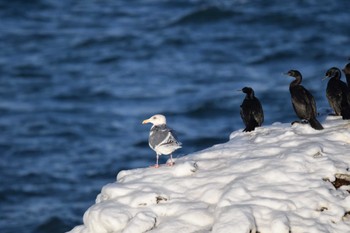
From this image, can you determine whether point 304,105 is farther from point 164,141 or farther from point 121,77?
point 121,77

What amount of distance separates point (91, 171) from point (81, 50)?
54.4ft

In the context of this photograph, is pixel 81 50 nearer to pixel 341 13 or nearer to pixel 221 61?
pixel 221 61

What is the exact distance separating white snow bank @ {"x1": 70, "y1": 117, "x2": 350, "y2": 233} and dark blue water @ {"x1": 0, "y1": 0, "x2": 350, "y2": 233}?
1301 centimetres

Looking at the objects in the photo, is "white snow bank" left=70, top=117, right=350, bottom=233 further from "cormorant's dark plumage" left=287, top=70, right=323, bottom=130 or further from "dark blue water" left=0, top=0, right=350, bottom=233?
"dark blue water" left=0, top=0, right=350, bottom=233

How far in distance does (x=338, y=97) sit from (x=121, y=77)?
90.9ft

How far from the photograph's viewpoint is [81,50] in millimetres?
47906

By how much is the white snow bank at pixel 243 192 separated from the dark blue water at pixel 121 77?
13.0m

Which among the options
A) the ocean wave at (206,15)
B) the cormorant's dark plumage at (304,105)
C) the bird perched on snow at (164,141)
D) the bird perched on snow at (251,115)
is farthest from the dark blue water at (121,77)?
the bird perched on snow at (164,141)

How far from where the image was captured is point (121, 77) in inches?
1708

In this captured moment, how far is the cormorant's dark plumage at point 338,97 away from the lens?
16031mm

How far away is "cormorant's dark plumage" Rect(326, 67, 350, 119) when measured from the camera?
16.0m

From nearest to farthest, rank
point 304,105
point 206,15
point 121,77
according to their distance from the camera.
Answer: point 304,105, point 121,77, point 206,15

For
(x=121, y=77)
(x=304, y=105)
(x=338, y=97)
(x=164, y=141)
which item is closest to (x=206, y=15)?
(x=121, y=77)

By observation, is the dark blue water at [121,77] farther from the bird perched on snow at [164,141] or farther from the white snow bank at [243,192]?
the white snow bank at [243,192]
